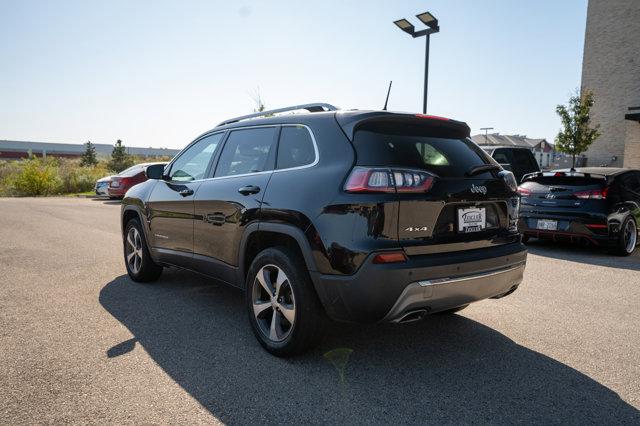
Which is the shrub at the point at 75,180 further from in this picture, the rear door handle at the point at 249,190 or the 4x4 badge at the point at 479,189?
the 4x4 badge at the point at 479,189

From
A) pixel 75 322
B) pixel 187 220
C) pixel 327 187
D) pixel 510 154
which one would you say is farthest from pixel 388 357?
pixel 510 154

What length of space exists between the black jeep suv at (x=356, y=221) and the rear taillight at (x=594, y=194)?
4873 mm

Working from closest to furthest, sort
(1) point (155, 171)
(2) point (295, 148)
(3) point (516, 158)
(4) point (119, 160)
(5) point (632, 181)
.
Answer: (2) point (295, 148), (1) point (155, 171), (5) point (632, 181), (3) point (516, 158), (4) point (119, 160)

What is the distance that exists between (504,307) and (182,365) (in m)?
3.13

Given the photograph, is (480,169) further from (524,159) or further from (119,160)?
(119,160)

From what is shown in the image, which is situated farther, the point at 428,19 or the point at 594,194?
the point at 428,19

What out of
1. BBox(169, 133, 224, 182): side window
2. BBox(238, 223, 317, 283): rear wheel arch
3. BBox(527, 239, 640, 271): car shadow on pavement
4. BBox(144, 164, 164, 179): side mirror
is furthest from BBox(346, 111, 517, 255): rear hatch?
BBox(527, 239, 640, 271): car shadow on pavement

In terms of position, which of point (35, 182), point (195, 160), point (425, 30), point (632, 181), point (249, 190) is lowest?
point (35, 182)

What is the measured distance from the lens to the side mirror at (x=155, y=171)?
16.5 ft

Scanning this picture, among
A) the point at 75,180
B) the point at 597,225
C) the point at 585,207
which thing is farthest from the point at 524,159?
the point at 75,180

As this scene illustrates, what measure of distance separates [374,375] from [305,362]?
503 millimetres

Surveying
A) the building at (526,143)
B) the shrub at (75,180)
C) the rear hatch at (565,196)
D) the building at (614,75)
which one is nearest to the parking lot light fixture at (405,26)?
the rear hatch at (565,196)

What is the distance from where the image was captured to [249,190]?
3.74m

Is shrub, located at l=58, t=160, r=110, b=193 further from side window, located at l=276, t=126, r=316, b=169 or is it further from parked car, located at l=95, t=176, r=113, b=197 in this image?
side window, located at l=276, t=126, r=316, b=169
